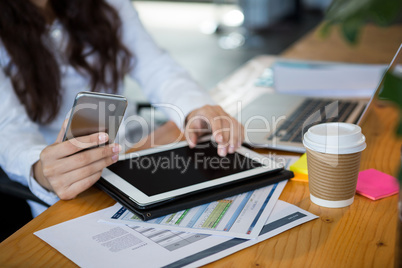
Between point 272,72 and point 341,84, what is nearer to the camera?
point 341,84

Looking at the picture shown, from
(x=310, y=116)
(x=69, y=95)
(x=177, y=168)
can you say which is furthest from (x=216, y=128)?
(x=69, y=95)

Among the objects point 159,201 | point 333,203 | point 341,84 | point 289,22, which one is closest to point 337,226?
point 333,203

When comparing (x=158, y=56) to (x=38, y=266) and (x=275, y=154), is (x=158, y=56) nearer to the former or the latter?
(x=275, y=154)

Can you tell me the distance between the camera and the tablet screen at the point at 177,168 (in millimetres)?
904

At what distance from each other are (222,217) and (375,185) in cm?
31

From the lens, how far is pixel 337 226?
2.62ft

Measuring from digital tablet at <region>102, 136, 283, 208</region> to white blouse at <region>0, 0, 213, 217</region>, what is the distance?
17cm

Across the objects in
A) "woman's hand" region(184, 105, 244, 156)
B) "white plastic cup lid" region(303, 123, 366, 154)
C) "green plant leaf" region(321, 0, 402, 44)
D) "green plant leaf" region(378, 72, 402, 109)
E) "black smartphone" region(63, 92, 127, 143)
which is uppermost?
"green plant leaf" region(321, 0, 402, 44)

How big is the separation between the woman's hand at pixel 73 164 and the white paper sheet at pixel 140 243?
3.4 inches

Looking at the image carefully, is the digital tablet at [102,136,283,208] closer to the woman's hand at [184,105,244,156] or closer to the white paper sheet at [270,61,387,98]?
the woman's hand at [184,105,244,156]

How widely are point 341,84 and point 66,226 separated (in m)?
1.03

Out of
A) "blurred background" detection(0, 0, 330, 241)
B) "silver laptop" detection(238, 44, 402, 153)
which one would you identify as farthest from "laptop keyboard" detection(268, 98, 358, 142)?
"blurred background" detection(0, 0, 330, 241)

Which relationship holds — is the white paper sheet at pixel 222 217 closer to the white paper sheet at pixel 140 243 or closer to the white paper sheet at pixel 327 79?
the white paper sheet at pixel 140 243

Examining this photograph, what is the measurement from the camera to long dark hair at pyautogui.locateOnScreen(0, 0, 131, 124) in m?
1.28
